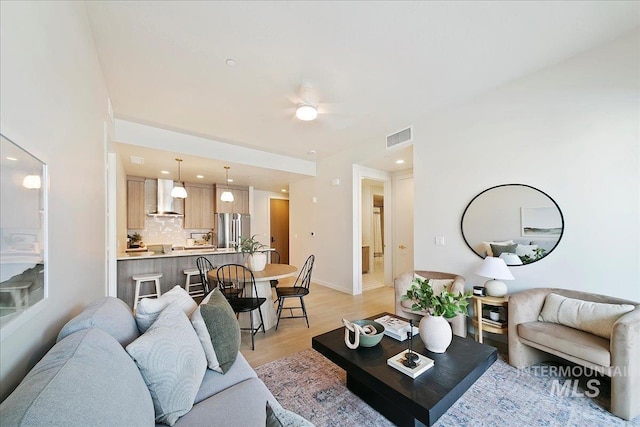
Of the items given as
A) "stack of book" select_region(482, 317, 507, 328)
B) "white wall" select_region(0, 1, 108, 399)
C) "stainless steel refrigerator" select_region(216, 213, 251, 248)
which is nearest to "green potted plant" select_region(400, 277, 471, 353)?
A: "stack of book" select_region(482, 317, 507, 328)

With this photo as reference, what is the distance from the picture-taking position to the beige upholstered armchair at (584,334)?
1.72 meters

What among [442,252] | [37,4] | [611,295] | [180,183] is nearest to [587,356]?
[611,295]

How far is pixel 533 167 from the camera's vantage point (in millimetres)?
2676

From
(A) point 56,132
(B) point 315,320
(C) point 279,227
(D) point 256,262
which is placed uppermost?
(A) point 56,132

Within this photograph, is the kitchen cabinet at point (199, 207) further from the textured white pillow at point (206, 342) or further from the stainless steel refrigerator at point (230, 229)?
the textured white pillow at point (206, 342)

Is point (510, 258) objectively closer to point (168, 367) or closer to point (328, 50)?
point (328, 50)

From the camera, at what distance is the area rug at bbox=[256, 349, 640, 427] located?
175cm

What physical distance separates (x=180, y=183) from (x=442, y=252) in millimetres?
5656

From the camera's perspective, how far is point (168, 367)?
3.75 ft

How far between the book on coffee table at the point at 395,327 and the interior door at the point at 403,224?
3089mm

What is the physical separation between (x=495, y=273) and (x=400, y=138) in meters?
2.32

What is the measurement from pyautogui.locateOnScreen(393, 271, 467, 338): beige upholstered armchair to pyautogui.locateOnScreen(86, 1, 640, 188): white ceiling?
220 centimetres

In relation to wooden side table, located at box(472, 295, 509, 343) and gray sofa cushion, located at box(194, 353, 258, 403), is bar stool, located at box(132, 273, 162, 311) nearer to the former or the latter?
gray sofa cushion, located at box(194, 353, 258, 403)

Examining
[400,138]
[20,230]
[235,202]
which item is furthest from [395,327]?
[235,202]
